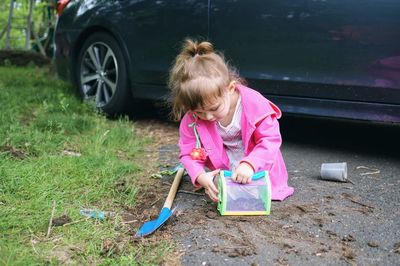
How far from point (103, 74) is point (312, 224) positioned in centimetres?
287

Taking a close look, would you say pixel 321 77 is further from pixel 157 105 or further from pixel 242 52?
pixel 157 105

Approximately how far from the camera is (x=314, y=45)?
363cm

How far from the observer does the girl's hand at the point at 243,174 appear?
2562mm

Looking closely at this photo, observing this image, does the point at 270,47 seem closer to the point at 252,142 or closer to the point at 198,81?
the point at 252,142

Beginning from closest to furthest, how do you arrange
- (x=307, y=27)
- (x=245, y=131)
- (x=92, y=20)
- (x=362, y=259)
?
(x=362, y=259)
(x=245, y=131)
(x=307, y=27)
(x=92, y=20)

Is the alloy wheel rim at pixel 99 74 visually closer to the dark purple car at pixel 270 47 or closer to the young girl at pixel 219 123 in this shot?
the dark purple car at pixel 270 47

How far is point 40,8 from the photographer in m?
10.8

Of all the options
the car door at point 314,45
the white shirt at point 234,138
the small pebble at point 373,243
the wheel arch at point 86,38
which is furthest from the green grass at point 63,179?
the car door at point 314,45

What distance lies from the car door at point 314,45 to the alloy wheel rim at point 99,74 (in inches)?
44.8

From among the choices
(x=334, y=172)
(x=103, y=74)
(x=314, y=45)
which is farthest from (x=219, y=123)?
(x=103, y=74)

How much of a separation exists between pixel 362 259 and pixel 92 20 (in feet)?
11.4

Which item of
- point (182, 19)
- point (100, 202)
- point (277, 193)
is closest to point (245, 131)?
point (277, 193)

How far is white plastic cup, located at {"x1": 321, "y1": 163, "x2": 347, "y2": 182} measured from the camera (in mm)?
3189

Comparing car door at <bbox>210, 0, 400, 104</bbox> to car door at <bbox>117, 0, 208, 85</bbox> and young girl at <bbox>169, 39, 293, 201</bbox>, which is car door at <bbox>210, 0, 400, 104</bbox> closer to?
car door at <bbox>117, 0, 208, 85</bbox>
